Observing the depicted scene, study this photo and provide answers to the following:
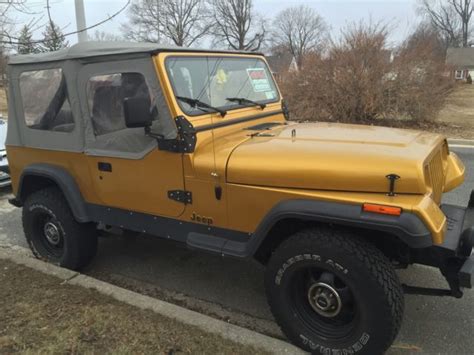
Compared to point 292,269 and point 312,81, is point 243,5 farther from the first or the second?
point 292,269

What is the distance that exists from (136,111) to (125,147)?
53 centimetres

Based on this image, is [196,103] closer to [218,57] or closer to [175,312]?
[218,57]

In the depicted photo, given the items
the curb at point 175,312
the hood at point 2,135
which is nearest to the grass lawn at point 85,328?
the curb at point 175,312

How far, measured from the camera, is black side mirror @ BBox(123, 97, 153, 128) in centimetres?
294

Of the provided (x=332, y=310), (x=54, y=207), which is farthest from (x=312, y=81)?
(x=332, y=310)

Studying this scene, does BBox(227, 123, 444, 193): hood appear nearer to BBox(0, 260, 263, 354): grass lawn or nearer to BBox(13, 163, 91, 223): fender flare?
BBox(0, 260, 263, 354): grass lawn

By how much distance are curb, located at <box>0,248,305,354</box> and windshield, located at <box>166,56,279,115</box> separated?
1374 millimetres

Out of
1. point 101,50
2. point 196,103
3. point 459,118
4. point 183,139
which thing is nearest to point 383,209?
point 183,139

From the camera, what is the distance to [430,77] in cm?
1169

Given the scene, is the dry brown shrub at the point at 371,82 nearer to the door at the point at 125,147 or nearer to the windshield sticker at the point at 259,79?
the windshield sticker at the point at 259,79

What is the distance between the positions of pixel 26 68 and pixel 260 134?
2243mm

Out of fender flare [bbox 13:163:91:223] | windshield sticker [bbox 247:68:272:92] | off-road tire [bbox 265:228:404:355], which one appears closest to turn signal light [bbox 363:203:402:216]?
off-road tire [bbox 265:228:404:355]

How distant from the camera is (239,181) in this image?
9.52 ft

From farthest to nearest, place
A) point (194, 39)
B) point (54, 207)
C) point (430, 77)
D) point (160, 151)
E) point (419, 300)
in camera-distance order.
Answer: point (194, 39), point (430, 77), point (54, 207), point (419, 300), point (160, 151)
